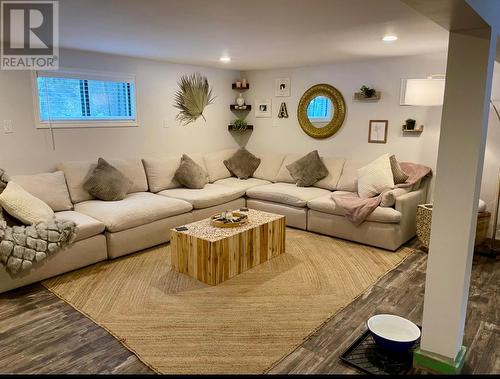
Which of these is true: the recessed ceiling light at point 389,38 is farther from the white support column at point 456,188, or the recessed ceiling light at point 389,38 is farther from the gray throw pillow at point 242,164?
the gray throw pillow at point 242,164

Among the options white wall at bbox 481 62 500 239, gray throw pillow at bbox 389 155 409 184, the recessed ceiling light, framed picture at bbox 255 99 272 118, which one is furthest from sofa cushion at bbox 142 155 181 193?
white wall at bbox 481 62 500 239

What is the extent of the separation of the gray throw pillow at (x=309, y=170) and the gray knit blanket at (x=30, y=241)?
114 inches

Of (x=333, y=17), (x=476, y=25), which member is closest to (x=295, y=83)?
(x=333, y=17)

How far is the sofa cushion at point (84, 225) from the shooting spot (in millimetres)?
3297

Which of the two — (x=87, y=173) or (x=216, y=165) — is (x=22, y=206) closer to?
(x=87, y=173)

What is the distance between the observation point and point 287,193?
15.2 feet

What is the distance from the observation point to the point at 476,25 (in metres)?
1.66

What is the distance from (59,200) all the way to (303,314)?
2.69m

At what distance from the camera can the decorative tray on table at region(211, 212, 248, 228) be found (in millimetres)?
3434

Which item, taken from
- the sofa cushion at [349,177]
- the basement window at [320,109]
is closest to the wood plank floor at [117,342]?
the sofa cushion at [349,177]

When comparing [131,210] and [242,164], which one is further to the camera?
[242,164]

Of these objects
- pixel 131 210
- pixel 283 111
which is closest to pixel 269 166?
pixel 283 111

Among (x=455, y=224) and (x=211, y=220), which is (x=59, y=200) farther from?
(x=455, y=224)

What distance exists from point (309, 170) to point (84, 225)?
9.49 ft
